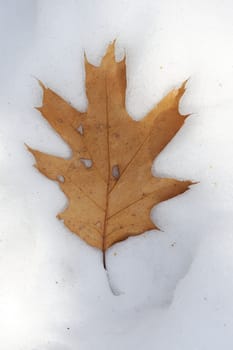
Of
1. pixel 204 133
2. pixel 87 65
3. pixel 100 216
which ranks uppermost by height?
pixel 87 65

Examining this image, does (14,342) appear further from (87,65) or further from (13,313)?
(87,65)

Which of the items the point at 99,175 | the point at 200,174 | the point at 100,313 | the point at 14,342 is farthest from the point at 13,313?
the point at 200,174

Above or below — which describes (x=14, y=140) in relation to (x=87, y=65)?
below

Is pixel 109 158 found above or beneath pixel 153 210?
above
